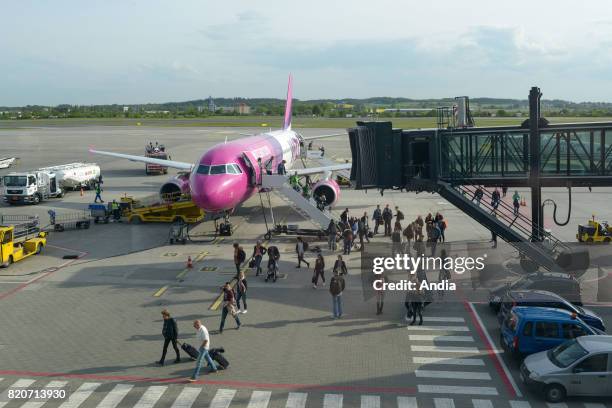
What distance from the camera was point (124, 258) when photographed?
29906 mm

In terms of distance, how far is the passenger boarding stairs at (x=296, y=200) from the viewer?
3291 cm

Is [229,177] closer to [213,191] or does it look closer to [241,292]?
[213,191]

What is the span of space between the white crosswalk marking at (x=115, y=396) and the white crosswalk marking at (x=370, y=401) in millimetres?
6051

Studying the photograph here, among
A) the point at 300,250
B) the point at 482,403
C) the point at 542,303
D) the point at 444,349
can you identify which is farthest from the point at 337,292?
the point at 482,403

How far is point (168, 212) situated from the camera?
3819 cm

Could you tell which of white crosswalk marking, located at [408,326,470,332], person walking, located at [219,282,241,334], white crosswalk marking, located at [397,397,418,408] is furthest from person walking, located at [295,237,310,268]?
white crosswalk marking, located at [397,397,418,408]

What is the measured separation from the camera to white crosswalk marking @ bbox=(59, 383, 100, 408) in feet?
49.6

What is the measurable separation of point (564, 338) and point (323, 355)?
22.7 feet

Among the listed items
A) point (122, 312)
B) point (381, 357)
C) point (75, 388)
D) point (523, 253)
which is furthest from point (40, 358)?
point (523, 253)

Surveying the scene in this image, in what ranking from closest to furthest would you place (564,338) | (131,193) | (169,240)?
(564,338), (169,240), (131,193)

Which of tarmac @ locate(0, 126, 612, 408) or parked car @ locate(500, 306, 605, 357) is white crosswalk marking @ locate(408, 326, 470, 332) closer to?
tarmac @ locate(0, 126, 612, 408)

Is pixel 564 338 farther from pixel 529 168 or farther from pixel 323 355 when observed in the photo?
pixel 529 168

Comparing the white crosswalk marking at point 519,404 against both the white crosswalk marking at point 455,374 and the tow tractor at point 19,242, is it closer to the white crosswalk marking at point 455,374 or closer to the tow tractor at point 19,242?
the white crosswalk marking at point 455,374

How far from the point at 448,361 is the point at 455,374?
90 cm
